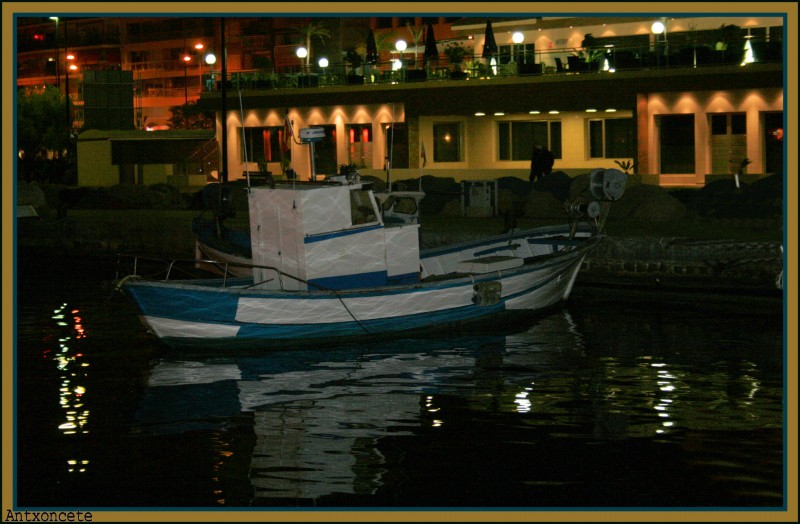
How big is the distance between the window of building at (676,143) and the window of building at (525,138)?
644 centimetres

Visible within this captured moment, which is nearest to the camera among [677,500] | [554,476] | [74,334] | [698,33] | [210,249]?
[677,500]

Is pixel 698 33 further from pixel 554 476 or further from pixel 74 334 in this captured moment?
pixel 554 476

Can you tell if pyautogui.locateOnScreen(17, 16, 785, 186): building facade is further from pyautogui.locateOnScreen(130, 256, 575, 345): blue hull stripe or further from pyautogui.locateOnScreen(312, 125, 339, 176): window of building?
pyautogui.locateOnScreen(130, 256, 575, 345): blue hull stripe

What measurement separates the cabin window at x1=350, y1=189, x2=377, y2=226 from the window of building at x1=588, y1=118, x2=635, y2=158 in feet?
112

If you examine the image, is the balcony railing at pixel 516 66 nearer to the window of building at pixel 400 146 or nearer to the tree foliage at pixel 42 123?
the window of building at pixel 400 146

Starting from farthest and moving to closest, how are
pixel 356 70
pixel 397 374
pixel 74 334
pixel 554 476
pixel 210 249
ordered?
pixel 356 70, pixel 210 249, pixel 74 334, pixel 397 374, pixel 554 476

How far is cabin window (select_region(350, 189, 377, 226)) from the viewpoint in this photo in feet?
59.8

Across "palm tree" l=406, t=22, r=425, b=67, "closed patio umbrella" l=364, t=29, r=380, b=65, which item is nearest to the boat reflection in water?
"closed patio umbrella" l=364, t=29, r=380, b=65

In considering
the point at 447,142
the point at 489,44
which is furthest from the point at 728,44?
the point at 447,142

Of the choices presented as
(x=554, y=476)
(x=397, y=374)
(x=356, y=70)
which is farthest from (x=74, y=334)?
(x=356, y=70)

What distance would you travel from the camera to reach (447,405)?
14.2 metres

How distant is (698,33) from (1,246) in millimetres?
40329

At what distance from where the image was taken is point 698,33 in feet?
154

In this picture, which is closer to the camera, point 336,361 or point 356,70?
point 336,361
